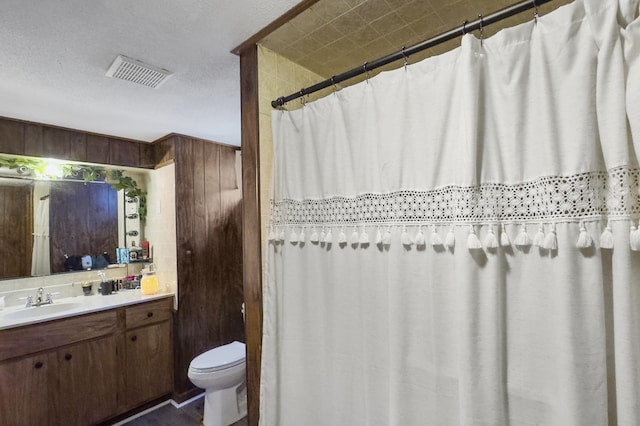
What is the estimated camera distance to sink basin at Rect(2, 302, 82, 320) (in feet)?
6.79

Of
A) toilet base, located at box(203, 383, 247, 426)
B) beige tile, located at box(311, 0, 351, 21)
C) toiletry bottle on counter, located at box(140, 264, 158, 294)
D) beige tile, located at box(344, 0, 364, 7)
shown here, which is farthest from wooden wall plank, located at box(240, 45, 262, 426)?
toiletry bottle on counter, located at box(140, 264, 158, 294)

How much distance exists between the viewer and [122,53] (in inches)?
55.8

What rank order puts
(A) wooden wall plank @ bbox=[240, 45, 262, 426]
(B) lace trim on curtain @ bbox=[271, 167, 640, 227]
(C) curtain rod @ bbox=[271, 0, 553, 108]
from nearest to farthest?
(B) lace trim on curtain @ bbox=[271, 167, 640, 227] < (C) curtain rod @ bbox=[271, 0, 553, 108] < (A) wooden wall plank @ bbox=[240, 45, 262, 426]

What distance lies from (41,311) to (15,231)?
647mm

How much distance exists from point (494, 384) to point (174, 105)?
87.5 inches

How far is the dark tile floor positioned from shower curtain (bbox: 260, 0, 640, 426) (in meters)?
1.73

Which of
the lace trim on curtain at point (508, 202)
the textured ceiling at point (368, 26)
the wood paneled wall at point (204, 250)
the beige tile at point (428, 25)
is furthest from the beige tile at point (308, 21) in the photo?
the wood paneled wall at point (204, 250)

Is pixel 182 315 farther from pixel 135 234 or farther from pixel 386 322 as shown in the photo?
pixel 386 322

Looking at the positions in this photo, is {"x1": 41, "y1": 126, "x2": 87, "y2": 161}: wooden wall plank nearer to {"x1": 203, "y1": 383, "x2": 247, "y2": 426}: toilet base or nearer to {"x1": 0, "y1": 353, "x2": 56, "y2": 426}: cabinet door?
{"x1": 0, "y1": 353, "x2": 56, "y2": 426}: cabinet door

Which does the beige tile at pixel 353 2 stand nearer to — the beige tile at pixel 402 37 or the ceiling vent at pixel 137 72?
the beige tile at pixel 402 37

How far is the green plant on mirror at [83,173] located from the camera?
2316mm

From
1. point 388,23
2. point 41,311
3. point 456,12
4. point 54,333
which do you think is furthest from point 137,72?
point 41,311

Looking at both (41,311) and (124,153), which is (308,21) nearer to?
(124,153)

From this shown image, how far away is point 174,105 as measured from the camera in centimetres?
203
